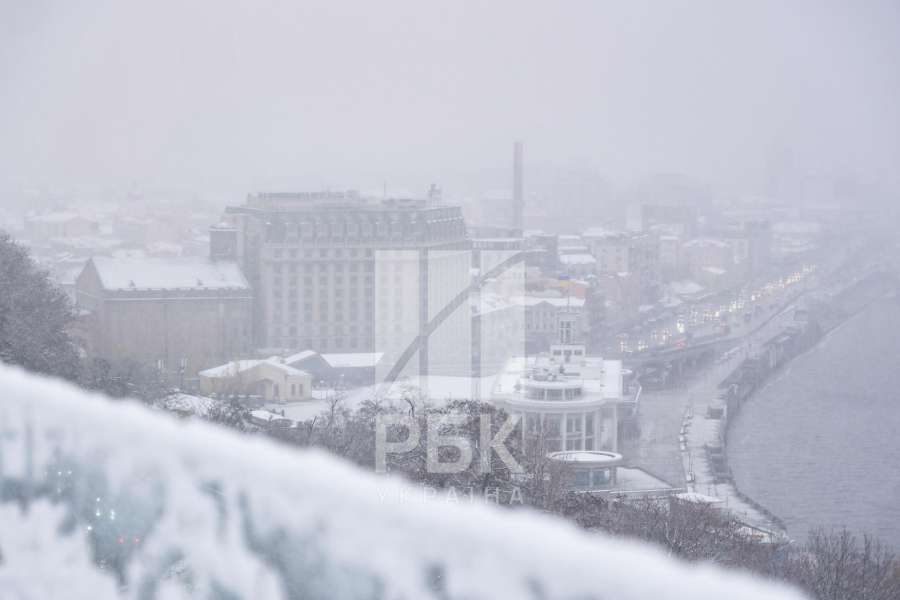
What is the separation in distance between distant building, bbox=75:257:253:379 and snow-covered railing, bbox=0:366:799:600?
8.39m

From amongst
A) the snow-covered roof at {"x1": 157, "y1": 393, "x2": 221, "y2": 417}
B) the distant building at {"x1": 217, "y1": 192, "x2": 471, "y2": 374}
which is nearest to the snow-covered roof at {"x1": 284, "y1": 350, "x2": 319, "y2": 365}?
the distant building at {"x1": 217, "y1": 192, "x2": 471, "y2": 374}

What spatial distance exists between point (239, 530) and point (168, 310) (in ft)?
31.4

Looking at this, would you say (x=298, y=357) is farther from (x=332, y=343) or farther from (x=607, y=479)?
(x=607, y=479)

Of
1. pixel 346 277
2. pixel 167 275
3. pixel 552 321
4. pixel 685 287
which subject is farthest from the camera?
pixel 685 287

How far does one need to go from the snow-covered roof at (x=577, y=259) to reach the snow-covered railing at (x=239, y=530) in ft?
48.7

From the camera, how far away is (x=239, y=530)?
531mm

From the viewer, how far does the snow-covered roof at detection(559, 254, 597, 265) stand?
1549 cm

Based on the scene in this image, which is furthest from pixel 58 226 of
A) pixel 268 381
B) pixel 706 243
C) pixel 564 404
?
pixel 564 404

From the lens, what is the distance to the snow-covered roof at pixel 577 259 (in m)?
15.5

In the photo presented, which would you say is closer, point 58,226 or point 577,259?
point 577,259

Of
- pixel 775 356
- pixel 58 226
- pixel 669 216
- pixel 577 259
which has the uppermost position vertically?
pixel 669 216

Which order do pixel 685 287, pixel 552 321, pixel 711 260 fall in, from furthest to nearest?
pixel 711 260
pixel 685 287
pixel 552 321

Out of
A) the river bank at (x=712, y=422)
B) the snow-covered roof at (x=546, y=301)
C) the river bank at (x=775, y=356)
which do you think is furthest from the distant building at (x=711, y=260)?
the snow-covered roof at (x=546, y=301)

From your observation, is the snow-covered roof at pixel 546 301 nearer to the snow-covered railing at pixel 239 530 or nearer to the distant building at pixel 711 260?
the distant building at pixel 711 260
